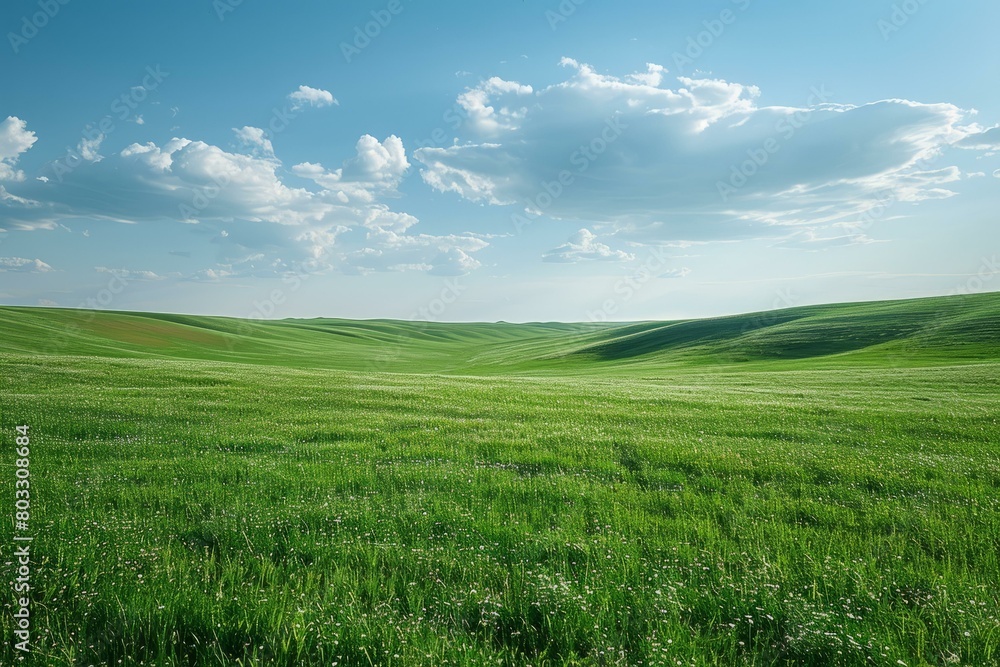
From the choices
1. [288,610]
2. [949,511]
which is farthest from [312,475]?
[949,511]

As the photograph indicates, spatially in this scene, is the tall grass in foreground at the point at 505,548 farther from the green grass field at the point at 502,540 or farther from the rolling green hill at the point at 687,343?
the rolling green hill at the point at 687,343

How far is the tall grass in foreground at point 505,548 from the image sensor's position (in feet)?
14.6

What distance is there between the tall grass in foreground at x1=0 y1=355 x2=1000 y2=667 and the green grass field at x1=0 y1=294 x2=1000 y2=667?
4cm

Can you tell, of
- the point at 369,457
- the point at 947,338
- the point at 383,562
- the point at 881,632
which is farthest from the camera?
the point at 947,338

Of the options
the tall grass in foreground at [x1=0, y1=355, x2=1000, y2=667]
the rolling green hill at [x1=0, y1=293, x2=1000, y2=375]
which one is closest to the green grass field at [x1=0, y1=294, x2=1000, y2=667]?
the tall grass in foreground at [x1=0, y1=355, x2=1000, y2=667]

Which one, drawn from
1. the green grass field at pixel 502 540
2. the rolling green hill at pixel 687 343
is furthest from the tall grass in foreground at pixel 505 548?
the rolling green hill at pixel 687 343

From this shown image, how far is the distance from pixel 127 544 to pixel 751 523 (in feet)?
26.8

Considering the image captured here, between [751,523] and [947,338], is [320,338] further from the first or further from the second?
[751,523]

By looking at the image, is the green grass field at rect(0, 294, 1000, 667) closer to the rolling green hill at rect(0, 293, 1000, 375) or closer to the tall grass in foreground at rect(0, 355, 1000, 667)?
the tall grass in foreground at rect(0, 355, 1000, 667)

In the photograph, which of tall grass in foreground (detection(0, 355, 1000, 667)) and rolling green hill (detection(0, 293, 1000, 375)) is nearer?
tall grass in foreground (detection(0, 355, 1000, 667))

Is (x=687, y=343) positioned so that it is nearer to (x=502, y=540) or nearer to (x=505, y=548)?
(x=502, y=540)

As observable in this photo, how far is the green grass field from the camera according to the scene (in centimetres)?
448

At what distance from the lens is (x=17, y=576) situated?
535cm

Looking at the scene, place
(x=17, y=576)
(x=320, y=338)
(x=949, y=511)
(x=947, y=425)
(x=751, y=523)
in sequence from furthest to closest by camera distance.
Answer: (x=320, y=338)
(x=947, y=425)
(x=949, y=511)
(x=751, y=523)
(x=17, y=576)
